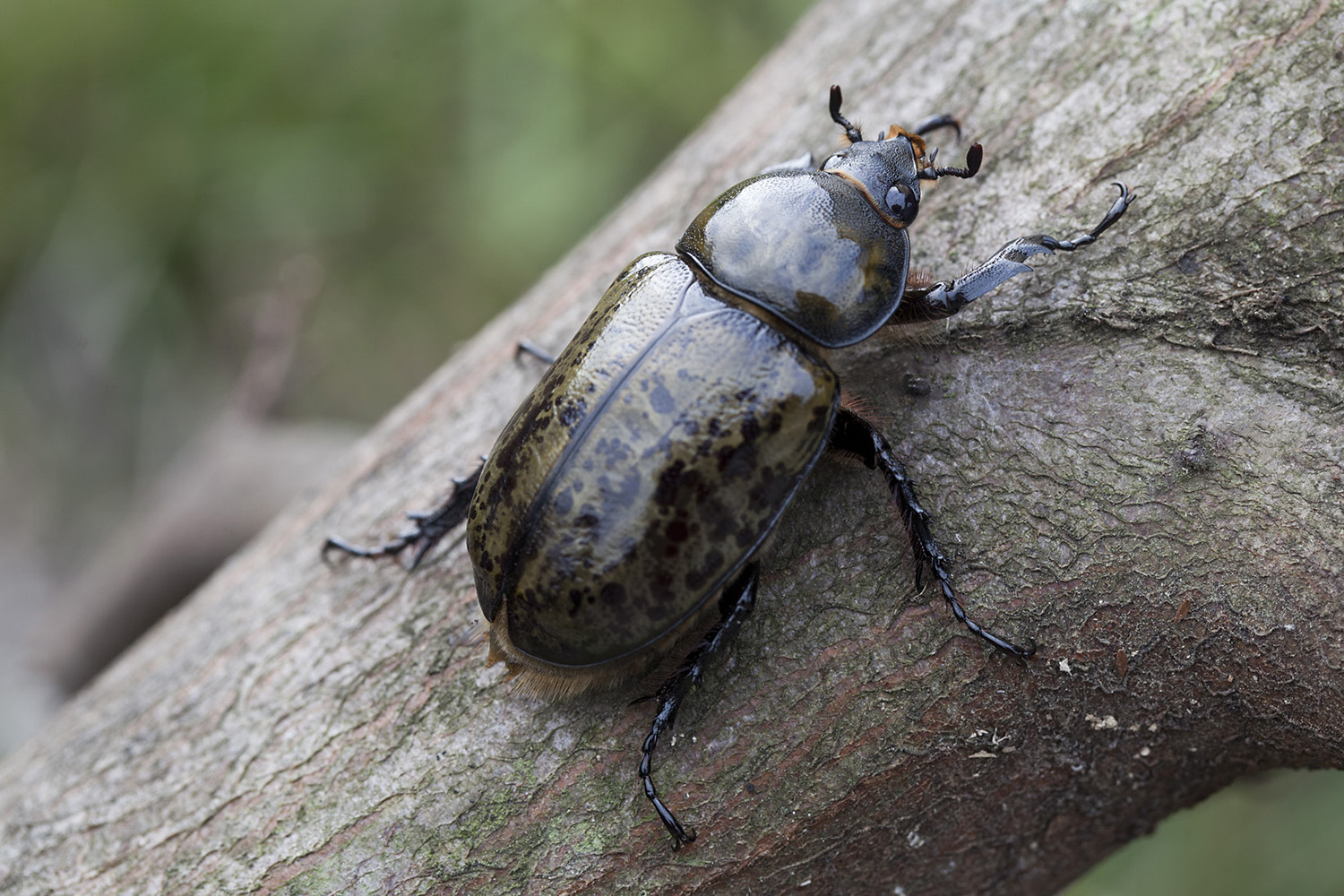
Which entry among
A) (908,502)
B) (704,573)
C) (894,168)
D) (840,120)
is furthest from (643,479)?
(840,120)

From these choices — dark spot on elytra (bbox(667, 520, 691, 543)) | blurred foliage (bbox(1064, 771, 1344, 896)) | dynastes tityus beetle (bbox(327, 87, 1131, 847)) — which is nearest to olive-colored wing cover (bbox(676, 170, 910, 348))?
dynastes tityus beetle (bbox(327, 87, 1131, 847))

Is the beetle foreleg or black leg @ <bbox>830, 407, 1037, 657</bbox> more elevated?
the beetle foreleg

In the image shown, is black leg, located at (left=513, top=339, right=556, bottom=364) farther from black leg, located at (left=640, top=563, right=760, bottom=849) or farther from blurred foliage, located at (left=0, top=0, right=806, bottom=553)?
blurred foliage, located at (left=0, top=0, right=806, bottom=553)

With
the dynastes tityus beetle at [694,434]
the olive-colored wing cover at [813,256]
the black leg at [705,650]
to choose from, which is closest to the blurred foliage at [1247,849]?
the dynastes tityus beetle at [694,434]

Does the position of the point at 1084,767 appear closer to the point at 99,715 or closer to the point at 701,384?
the point at 701,384

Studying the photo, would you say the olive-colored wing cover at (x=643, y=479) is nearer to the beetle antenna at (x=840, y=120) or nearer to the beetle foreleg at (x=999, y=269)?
the beetle foreleg at (x=999, y=269)

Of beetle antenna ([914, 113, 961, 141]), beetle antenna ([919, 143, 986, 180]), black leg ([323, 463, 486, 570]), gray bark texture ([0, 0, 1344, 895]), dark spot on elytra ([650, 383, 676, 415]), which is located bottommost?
gray bark texture ([0, 0, 1344, 895])

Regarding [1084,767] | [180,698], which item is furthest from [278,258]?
[1084,767]

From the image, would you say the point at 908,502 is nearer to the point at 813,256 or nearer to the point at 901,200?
the point at 813,256

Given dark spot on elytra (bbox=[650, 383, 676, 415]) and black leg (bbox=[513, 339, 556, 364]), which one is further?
black leg (bbox=[513, 339, 556, 364])
